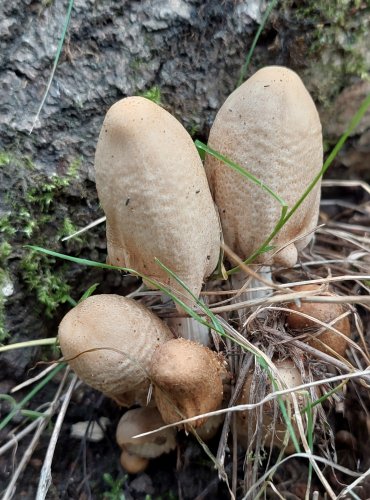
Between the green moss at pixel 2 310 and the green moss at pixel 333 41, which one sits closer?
the green moss at pixel 2 310

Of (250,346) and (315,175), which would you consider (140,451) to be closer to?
(250,346)

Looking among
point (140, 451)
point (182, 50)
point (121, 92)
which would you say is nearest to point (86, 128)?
point (121, 92)

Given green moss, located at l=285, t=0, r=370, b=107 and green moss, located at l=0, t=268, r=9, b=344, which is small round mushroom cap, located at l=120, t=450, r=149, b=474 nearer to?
green moss, located at l=0, t=268, r=9, b=344

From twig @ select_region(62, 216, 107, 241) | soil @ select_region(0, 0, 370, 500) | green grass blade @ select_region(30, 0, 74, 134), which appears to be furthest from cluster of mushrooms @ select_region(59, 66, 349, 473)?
green grass blade @ select_region(30, 0, 74, 134)

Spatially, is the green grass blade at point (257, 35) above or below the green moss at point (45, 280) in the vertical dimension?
above

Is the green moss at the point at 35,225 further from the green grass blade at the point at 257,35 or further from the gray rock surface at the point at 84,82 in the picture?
the green grass blade at the point at 257,35

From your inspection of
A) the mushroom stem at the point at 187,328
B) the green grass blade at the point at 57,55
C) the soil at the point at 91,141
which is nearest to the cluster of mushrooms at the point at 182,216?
the mushroom stem at the point at 187,328

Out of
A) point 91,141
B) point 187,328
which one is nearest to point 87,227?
point 91,141

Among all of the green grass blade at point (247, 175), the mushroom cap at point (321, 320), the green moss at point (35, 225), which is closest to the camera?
the green grass blade at point (247, 175)
